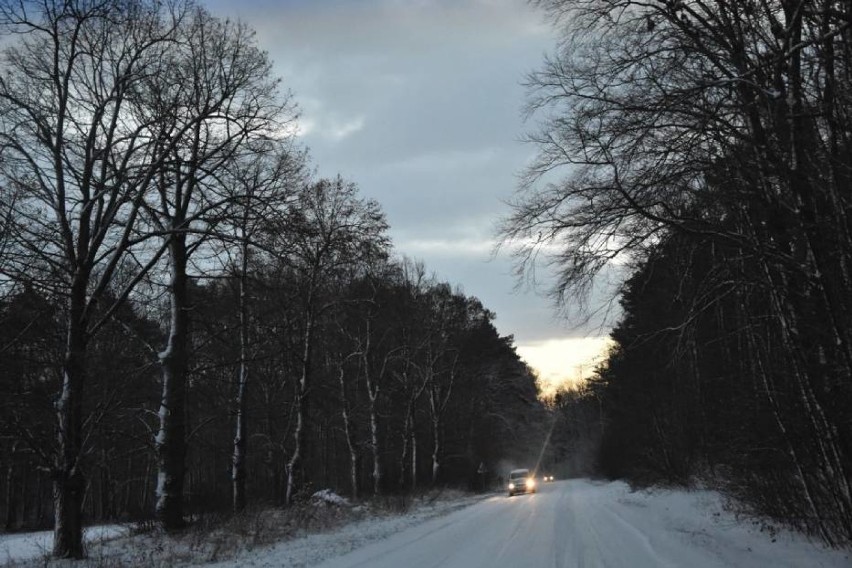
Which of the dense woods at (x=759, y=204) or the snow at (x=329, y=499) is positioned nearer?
the dense woods at (x=759, y=204)

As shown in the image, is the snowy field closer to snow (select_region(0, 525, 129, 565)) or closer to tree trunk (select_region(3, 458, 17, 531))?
snow (select_region(0, 525, 129, 565))

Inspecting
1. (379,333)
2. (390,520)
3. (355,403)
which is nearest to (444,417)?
(355,403)

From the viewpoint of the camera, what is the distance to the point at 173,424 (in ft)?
44.5

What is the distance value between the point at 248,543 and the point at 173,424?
125 inches

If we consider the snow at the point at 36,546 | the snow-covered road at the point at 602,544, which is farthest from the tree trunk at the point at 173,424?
A: the snow-covered road at the point at 602,544

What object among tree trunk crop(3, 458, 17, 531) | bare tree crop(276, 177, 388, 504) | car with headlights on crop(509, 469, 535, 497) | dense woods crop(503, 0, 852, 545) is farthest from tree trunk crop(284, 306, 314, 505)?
car with headlights on crop(509, 469, 535, 497)

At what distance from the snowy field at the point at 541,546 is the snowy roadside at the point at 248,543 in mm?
38

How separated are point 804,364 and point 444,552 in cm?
741

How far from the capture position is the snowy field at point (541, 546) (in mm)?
9592

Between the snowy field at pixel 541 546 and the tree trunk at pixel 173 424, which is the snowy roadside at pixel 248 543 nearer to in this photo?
the snowy field at pixel 541 546

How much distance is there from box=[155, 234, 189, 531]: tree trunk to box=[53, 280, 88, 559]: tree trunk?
81.5 inches

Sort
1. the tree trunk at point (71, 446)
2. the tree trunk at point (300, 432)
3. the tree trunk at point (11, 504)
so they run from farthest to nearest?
the tree trunk at point (11, 504) → the tree trunk at point (300, 432) → the tree trunk at point (71, 446)

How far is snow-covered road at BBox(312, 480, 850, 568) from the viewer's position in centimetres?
941

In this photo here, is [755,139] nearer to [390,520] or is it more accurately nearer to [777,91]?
[777,91]
